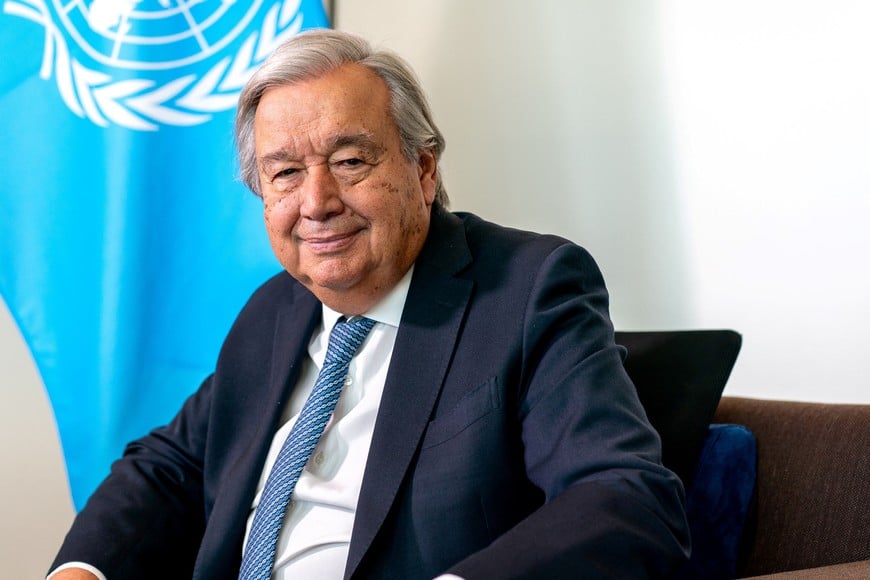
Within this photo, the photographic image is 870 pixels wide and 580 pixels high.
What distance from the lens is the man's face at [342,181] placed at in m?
1.66

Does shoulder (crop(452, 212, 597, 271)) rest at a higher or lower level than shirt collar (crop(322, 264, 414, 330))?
higher

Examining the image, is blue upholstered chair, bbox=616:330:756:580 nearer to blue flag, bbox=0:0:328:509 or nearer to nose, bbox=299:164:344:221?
nose, bbox=299:164:344:221

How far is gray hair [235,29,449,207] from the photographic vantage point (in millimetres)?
1676

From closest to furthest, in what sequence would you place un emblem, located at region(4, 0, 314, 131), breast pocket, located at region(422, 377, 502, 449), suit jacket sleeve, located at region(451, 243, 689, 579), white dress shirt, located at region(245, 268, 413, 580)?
suit jacket sleeve, located at region(451, 243, 689, 579)
breast pocket, located at region(422, 377, 502, 449)
white dress shirt, located at region(245, 268, 413, 580)
un emblem, located at region(4, 0, 314, 131)

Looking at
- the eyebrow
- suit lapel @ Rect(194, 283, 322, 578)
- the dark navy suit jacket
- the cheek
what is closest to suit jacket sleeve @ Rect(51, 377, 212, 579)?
the dark navy suit jacket

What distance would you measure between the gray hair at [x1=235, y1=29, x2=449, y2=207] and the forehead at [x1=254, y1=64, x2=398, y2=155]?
0.6 inches

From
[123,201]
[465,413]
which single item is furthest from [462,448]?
[123,201]

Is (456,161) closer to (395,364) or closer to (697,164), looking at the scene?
(697,164)

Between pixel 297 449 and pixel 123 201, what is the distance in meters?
1.07

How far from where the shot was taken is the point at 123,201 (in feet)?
7.95

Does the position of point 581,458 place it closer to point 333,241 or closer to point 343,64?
point 333,241

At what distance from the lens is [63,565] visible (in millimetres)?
1708

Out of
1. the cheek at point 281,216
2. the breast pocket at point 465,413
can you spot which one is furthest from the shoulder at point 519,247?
the cheek at point 281,216

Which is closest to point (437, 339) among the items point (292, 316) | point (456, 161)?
point (292, 316)
